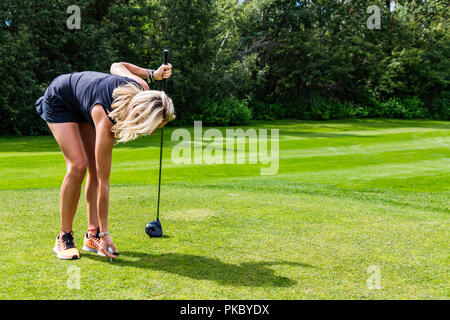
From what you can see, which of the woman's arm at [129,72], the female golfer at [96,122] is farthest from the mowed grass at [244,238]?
the woman's arm at [129,72]

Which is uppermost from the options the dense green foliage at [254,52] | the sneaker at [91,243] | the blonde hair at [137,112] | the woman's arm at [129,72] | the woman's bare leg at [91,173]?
the dense green foliage at [254,52]

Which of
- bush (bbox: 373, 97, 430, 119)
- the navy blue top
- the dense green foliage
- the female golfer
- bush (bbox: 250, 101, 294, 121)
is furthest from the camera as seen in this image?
bush (bbox: 373, 97, 430, 119)

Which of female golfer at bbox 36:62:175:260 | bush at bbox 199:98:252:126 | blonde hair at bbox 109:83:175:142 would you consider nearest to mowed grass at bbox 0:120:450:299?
female golfer at bbox 36:62:175:260

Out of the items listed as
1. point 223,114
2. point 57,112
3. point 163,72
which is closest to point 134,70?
point 163,72

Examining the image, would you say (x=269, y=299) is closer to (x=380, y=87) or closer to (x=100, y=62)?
(x=100, y=62)

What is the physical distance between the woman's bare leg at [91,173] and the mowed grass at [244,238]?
1.18ft

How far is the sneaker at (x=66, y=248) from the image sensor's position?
404cm

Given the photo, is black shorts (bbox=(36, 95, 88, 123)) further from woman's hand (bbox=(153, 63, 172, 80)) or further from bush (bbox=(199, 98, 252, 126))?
bush (bbox=(199, 98, 252, 126))

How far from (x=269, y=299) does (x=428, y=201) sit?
517 cm

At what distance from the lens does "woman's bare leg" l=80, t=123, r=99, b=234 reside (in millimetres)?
4398

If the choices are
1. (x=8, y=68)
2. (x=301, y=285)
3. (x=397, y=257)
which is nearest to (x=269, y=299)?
(x=301, y=285)

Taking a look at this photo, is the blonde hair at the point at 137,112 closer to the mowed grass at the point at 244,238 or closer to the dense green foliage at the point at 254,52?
the mowed grass at the point at 244,238

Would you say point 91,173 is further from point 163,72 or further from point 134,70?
point 163,72

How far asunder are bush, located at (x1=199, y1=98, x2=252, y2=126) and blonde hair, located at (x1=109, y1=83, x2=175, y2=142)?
2238 centimetres
